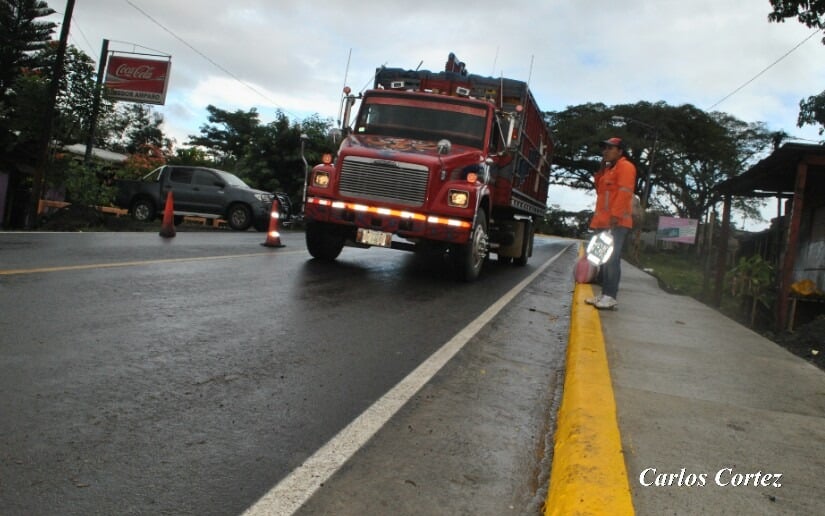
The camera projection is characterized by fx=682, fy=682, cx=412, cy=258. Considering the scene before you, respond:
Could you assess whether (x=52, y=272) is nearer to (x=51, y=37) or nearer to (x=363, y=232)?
(x=363, y=232)

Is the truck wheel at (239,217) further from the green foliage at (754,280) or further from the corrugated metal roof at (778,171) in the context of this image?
the green foliage at (754,280)

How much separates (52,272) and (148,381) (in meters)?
3.86

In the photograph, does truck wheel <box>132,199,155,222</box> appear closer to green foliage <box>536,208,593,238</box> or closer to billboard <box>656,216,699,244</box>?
billboard <box>656,216,699,244</box>

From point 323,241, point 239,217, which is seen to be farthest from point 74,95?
point 323,241

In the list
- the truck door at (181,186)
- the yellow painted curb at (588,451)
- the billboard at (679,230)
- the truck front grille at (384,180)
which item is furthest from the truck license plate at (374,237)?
the billboard at (679,230)

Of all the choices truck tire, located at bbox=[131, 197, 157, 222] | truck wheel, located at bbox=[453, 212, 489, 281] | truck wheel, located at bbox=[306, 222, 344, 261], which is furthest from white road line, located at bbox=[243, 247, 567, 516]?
truck tire, located at bbox=[131, 197, 157, 222]

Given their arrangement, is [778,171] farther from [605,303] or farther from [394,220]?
[394,220]

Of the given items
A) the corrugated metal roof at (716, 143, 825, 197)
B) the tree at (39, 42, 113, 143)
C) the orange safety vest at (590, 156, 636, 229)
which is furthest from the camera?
the tree at (39, 42, 113, 143)

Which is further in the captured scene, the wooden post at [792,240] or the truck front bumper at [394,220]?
the wooden post at [792,240]

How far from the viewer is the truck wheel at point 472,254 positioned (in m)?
9.27

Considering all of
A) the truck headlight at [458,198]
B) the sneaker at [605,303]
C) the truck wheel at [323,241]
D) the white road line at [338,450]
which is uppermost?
the truck headlight at [458,198]

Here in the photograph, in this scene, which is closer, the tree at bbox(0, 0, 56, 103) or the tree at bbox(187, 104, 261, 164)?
the tree at bbox(0, 0, 56, 103)

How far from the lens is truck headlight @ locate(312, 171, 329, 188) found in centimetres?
924

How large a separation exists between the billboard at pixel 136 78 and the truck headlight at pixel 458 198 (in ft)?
71.1
